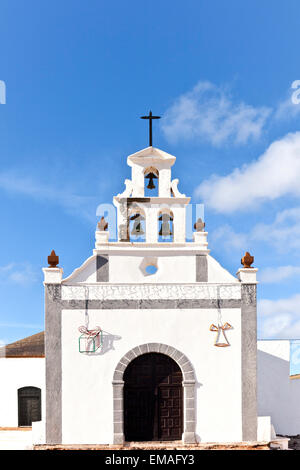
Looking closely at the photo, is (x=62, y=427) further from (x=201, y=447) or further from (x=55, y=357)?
(x=201, y=447)

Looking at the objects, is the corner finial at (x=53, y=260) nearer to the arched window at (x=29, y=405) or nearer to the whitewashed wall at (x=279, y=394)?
the arched window at (x=29, y=405)

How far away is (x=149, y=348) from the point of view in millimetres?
16062

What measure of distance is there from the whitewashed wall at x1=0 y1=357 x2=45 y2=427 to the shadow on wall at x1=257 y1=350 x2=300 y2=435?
9.05 m

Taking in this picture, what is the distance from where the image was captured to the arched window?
838 inches

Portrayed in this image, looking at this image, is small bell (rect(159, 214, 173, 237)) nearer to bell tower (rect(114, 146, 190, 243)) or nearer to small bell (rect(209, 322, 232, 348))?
bell tower (rect(114, 146, 190, 243))

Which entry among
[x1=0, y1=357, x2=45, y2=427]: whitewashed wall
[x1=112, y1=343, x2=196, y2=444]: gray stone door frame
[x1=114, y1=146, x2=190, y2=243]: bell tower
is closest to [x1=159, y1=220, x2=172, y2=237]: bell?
[x1=114, y1=146, x2=190, y2=243]: bell tower

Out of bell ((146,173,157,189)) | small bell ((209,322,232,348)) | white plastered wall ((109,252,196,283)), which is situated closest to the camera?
small bell ((209,322,232,348))

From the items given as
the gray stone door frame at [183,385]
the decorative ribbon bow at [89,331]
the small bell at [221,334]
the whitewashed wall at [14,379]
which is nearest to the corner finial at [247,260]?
the small bell at [221,334]

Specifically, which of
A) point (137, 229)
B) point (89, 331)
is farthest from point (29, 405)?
point (137, 229)

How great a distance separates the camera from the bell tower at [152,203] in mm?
17141

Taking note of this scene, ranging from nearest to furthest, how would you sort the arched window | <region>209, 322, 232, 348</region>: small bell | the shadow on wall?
1. <region>209, 322, 232, 348</region>: small bell
2. the shadow on wall
3. the arched window

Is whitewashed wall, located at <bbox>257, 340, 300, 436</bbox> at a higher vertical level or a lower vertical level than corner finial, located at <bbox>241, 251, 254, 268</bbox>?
lower
